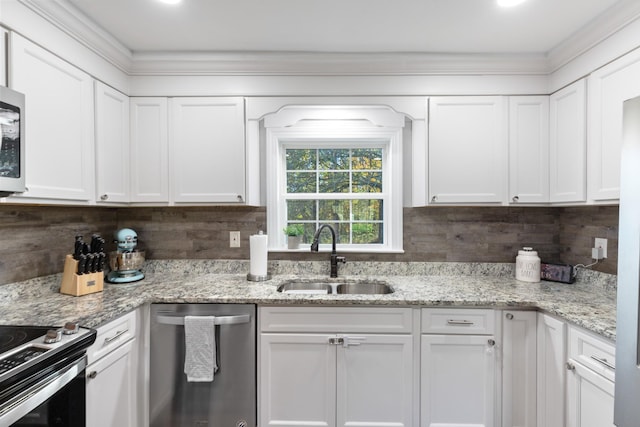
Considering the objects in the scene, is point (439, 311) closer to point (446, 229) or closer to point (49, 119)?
point (446, 229)

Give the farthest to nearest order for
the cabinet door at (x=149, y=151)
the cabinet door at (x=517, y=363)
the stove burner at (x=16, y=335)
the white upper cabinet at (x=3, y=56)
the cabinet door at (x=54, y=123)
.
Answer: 1. the cabinet door at (x=149, y=151)
2. the cabinet door at (x=517, y=363)
3. the cabinet door at (x=54, y=123)
4. the white upper cabinet at (x=3, y=56)
5. the stove burner at (x=16, y=335)

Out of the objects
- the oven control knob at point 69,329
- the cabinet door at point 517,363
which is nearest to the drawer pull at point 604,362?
the cabinet door at point 517,363

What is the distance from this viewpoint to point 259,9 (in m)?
1.66

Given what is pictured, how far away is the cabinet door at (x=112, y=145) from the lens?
75.4 inches

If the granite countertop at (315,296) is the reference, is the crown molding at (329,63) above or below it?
above

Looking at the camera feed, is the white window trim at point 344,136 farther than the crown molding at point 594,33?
Yes

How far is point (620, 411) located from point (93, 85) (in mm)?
2823

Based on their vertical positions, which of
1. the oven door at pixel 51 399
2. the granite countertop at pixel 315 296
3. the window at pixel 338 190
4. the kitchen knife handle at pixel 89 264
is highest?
the window at pixel 338 190

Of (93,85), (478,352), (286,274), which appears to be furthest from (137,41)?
(478,352)

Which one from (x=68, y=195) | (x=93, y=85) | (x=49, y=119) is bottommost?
(x=68, y=195)

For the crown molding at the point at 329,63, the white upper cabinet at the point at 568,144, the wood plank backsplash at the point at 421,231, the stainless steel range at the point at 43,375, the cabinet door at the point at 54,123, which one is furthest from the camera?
the wood plank backsplash at the point at 421,231

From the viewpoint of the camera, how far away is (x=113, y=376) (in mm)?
1567

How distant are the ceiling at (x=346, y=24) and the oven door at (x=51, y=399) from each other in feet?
5.56

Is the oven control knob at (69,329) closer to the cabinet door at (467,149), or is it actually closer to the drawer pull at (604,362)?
the cabinet door at (467,149)
